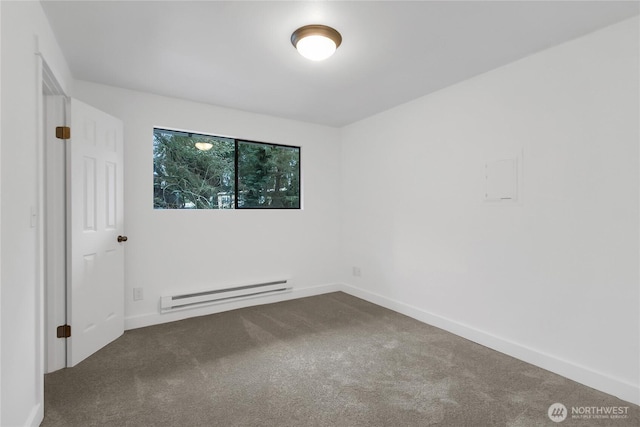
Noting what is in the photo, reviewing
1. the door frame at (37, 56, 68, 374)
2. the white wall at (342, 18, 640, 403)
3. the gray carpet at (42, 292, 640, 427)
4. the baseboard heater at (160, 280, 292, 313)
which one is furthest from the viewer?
the baseboard heater at (160, 280, 292, 313)

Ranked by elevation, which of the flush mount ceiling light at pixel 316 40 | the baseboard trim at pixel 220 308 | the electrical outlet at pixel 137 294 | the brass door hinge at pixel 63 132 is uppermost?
the flush mount ceiling light at pixel 316 40

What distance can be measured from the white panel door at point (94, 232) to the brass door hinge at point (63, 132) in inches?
1.4

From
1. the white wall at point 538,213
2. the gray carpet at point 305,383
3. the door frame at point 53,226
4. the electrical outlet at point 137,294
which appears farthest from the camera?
the electrical outlet at point 137,294

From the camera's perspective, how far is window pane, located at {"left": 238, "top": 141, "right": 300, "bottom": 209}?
396cm

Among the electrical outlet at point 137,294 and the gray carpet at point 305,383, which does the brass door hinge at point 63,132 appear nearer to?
the electrical outlet at point 137,294

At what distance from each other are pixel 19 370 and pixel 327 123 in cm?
394

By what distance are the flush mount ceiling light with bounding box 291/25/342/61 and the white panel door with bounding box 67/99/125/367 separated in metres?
1.87

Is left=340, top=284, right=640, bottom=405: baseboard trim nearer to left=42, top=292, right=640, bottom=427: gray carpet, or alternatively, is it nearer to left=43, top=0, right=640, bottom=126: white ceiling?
left=42, top=292, right=640, bottom=427: gray carpet

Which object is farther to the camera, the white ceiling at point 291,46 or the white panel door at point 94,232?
the white panel door at point 94,232

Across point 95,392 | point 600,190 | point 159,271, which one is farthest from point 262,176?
point 600,190

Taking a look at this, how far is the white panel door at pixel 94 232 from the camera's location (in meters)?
2.46

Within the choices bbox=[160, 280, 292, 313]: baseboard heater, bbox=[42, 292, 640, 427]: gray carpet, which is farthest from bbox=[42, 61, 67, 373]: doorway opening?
bbox=[160, 280, 292, 313]: baseboard heater

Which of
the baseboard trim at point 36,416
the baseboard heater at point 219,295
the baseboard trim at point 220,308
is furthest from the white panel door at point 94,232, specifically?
the baseboard trim at point 36,416

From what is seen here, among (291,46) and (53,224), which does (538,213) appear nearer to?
(291,46)
